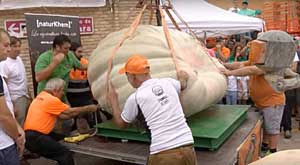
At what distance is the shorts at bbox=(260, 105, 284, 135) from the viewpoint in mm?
4781

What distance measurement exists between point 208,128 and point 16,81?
2705mm

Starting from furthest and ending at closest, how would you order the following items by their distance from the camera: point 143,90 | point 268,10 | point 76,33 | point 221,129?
point 268,10
point 76,33
point 221,129
point 143,90

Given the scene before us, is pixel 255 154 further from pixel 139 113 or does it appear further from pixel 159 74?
pixel 139 113

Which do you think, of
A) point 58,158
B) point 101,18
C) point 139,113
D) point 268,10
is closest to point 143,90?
point 139,113

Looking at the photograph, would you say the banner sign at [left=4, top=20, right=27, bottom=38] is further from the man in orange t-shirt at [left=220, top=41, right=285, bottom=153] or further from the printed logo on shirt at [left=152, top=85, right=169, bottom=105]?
the printed logo on shirt at [left=152, top=85, right=169, bottom=105]

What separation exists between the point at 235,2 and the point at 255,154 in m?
16.8

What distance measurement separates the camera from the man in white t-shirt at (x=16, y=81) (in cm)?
487

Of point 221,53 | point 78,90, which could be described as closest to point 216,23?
point 221,53

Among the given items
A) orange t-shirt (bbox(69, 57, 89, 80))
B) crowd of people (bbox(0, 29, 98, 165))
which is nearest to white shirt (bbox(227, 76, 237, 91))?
crowd of people (bbox(0, 29, 98, 165))

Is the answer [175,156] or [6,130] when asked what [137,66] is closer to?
[175,156]

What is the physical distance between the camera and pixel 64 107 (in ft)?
13.7

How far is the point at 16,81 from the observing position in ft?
16.3

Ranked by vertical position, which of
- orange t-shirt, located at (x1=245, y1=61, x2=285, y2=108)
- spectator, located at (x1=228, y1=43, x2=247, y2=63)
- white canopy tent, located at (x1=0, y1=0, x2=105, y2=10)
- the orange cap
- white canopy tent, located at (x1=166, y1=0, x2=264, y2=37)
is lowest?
orange t-shirt, located at (x1=245, y1=61, x2=285, y2=108)

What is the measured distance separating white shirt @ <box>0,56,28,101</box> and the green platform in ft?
5.24
